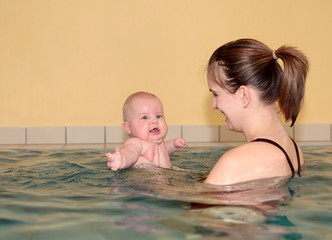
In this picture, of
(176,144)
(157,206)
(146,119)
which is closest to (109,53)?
(176,144)

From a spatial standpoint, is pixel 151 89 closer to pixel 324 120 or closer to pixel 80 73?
pixel 80 73

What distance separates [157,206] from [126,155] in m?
0.89

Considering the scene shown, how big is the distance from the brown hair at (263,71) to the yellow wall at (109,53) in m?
2.83

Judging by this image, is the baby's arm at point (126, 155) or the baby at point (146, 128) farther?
the baby at point (146, 128)

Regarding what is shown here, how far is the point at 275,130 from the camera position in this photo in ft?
6.55

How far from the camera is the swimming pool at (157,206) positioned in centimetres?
133

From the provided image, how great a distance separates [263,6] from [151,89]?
5.25 feet

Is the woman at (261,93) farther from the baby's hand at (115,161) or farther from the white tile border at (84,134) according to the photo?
the white tile border at (84,134)

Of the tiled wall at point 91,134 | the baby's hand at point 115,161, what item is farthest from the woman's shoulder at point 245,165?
the tiled wall at point 91,134

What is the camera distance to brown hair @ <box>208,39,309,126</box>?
76.5 inches

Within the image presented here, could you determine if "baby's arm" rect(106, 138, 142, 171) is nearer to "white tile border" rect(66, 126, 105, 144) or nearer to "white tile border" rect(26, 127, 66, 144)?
"white tile border" rect(66, 126, 105, 144)

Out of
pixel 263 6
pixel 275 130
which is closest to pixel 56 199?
pixel 275 130

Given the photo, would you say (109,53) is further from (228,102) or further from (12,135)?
(228,102)

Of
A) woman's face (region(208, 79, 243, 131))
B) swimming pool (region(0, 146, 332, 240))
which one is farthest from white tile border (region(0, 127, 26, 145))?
woman's face (region(208, 79, 243, 131))
